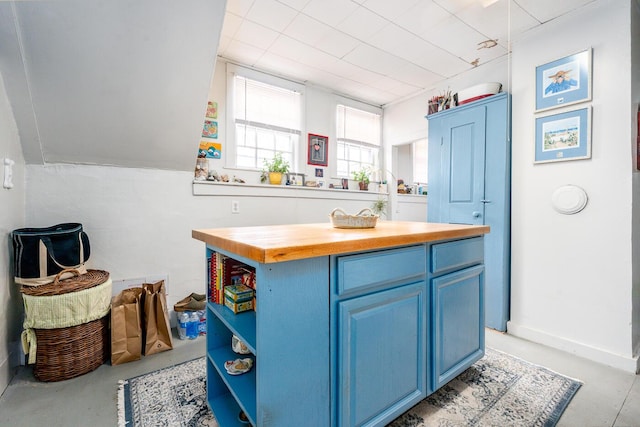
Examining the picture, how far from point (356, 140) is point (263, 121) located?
141 cm

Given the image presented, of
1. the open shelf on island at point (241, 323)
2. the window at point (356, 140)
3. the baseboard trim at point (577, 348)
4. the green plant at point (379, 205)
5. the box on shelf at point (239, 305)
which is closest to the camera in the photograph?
the open shelf on island at point (241, 323)

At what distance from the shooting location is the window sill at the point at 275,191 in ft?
8.98

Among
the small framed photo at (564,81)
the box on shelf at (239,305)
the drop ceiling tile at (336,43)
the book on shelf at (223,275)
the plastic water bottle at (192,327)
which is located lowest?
the plastic water bottle at (192,327)

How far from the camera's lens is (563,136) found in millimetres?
2230

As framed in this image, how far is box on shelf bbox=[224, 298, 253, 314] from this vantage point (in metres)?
1.26

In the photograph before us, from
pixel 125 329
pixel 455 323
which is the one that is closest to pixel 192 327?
pixel 125 329

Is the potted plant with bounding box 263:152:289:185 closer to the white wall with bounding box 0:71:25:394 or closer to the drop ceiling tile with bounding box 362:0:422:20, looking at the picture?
the drop ceiling tile with bounding box 362:0:422:20

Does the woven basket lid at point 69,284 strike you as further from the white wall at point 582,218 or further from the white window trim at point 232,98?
the white wall at point 582,218

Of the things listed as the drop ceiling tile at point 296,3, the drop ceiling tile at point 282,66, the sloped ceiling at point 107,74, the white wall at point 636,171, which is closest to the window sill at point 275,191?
the sloped ceiling at point 107,74

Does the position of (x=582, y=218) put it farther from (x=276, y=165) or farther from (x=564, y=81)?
(x=276, y=165)

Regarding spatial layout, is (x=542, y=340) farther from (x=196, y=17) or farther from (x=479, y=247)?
(x=196, y=17)

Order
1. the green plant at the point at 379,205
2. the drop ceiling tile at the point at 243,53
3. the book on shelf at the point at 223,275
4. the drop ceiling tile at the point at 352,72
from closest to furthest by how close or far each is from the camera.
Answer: the book on shelf at the point at 223,275 → the drop ceiling tile at the point at 243,53 → the drop ceiling tile at the point at 352,72 → the green plant at the point at 379,205

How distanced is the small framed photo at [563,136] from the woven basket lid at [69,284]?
344cm

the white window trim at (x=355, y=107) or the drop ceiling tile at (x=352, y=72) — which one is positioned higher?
the drop ceiling tile at (x=352, y=72)
